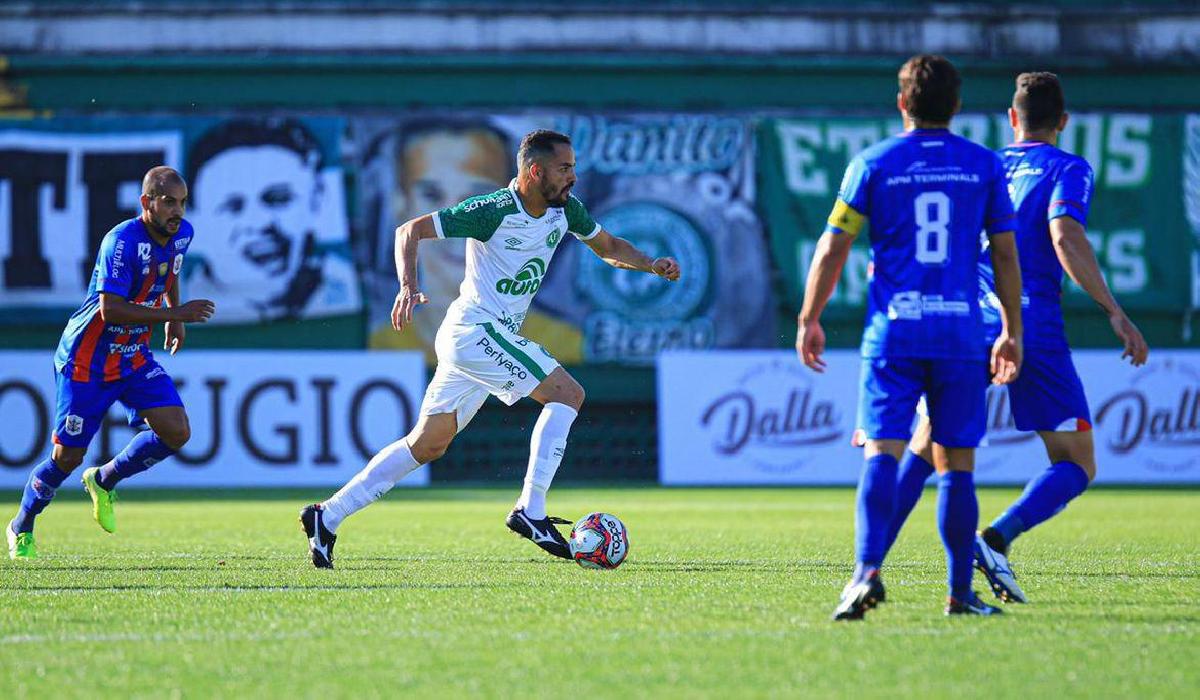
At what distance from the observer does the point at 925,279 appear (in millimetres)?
5605

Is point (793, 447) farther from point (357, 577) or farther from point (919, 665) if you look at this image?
point (919, 665)

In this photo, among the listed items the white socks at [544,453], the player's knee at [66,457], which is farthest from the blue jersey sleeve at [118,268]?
the white socks at [544,453]

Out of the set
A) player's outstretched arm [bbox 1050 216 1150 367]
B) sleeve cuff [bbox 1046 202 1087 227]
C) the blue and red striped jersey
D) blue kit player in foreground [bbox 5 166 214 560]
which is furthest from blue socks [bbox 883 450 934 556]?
the blue and red striped jersey

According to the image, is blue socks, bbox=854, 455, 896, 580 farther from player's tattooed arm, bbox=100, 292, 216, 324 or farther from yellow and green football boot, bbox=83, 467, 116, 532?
yellow and green football boot, bbox=83, 467, 116, 532

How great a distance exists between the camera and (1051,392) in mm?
6668

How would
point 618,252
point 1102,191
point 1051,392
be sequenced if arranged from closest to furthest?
point 1051,392 → point 618,252 → point 1102,191

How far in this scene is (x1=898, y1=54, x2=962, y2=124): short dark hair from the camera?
18.6 ft

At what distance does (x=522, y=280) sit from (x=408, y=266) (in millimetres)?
756

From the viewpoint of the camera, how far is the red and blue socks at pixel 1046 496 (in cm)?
666

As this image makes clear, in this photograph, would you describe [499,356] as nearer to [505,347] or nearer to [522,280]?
[505,347]

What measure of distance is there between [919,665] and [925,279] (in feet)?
4.79

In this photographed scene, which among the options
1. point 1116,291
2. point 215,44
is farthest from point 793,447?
point 215,44

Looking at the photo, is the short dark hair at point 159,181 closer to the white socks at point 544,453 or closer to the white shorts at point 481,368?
the white shorts at point 481,368

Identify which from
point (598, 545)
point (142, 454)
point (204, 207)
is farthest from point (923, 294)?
point (204, 207)
